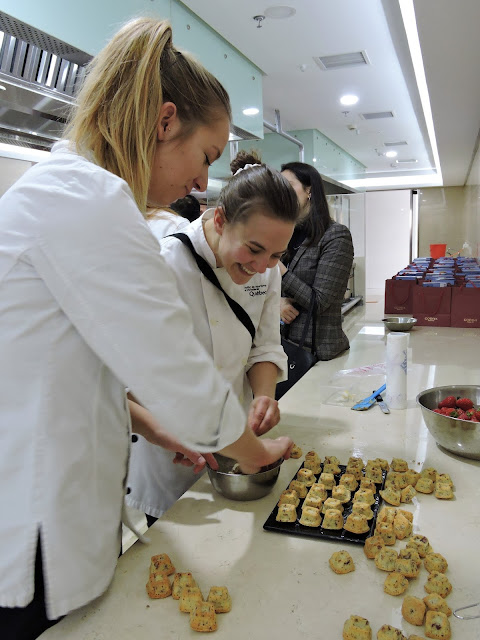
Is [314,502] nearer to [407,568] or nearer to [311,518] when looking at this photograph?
[311,518]

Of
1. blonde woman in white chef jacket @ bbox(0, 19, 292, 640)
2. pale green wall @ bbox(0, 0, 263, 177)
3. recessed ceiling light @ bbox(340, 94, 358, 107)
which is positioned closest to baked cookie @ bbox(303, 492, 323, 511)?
blonde woman in white chef jacket @ bbox(0, 19, 292, 640)

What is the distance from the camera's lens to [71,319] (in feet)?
2.23

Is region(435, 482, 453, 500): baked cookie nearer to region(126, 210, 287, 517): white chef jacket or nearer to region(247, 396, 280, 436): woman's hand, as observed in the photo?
region(247, 396, 280, 436): woman's hand

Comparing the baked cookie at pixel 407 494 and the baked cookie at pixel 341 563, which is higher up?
the baked cookie at pixel 341 563

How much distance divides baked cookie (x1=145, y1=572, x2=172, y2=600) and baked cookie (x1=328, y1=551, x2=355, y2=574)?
26cm

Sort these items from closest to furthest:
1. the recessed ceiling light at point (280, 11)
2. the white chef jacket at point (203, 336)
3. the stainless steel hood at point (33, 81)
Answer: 1. the white chef jacket at point (203, 336)
2. the stainless steel hood at point (33, 81)
3. the recessed ceiling light at point (280, 11)

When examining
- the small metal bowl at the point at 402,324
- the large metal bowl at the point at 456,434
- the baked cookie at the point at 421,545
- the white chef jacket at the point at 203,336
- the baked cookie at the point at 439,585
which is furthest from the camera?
the small metal bowl at the point at 402,324

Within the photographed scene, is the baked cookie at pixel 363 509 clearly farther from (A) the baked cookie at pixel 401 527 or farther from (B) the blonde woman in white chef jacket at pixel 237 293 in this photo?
(B) the blonde woman in white chef jacket at pixel 237 293

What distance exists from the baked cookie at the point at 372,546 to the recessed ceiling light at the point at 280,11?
307 centimetres

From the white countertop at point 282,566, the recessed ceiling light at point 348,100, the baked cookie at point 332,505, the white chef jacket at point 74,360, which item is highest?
the recessed ceiling light at point 348,100

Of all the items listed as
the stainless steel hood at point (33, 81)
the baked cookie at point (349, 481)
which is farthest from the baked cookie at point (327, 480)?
the stainless steel hood at point (33, 81)

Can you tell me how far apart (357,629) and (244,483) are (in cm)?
40

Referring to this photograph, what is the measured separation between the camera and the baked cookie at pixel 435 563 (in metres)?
0.83

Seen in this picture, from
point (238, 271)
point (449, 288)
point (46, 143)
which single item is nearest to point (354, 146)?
point (449, 288)
